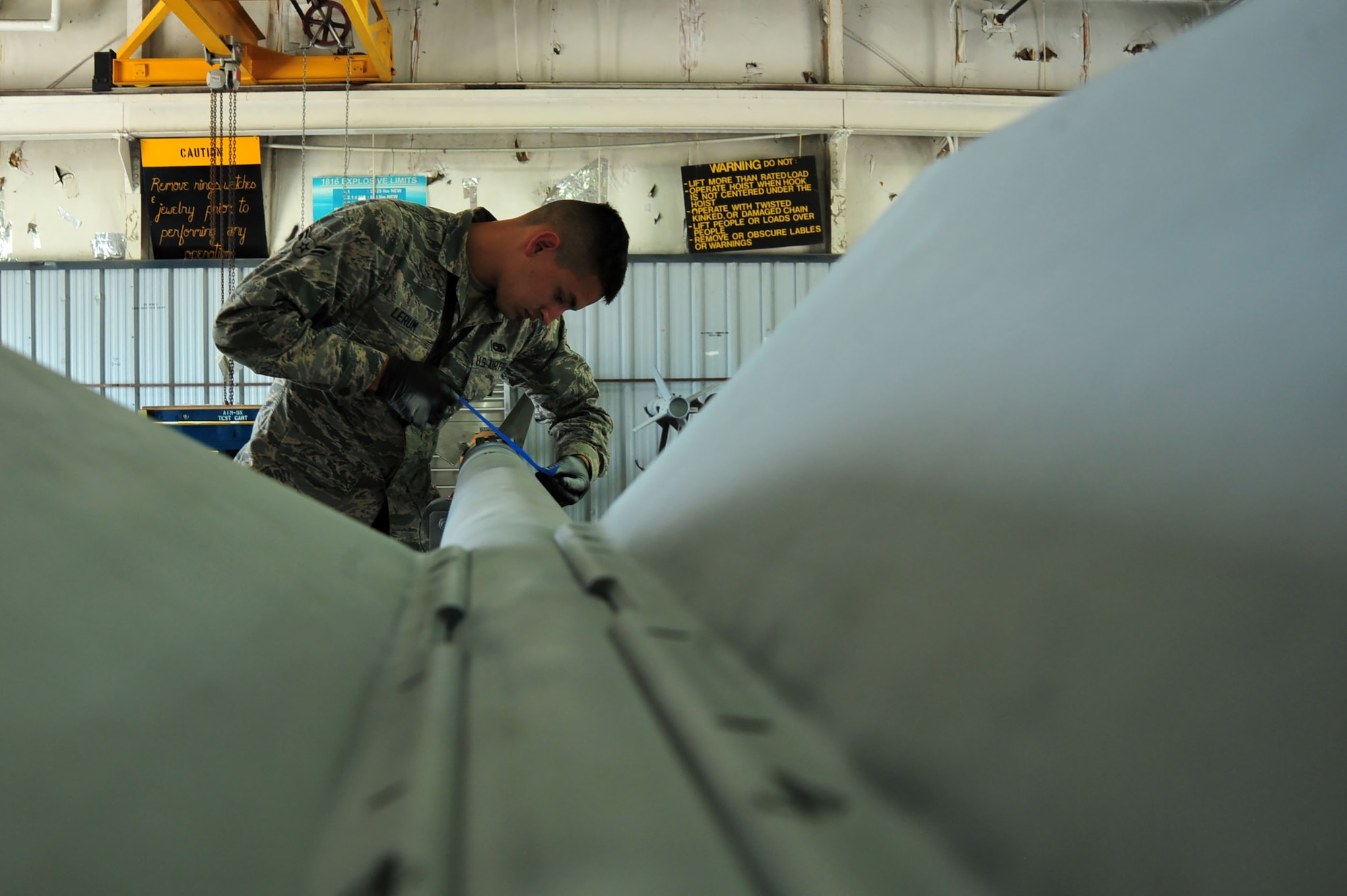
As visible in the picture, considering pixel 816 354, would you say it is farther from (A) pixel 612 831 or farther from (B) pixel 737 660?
(A) pixel 612 831

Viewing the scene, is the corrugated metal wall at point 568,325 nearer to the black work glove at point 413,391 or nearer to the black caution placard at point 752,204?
the black caution placard at point 752,204

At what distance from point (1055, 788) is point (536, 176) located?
424 centimetres

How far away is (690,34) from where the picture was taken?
4.03 meters

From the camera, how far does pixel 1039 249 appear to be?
35cm

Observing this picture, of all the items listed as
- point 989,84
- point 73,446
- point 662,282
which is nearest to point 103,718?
point 73,446

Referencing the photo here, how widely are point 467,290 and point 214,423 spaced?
1965 millimetres

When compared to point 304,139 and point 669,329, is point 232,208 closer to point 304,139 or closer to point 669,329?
point 304,139

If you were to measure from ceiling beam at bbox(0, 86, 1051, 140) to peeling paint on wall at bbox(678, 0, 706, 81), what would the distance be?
1.06 feet

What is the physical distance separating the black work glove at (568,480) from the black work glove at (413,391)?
25cm

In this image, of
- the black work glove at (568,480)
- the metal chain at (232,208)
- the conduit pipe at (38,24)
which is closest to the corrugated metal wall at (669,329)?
the metal chain at (232,208)

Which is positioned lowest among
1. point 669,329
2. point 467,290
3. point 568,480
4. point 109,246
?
point 568,480

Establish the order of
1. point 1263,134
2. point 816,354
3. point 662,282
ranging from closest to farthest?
point 1263,134
point 816,354
point 662,282

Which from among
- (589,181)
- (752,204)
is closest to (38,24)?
(589,181)

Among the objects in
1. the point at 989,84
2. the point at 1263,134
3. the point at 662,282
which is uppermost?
the point at 989,84
